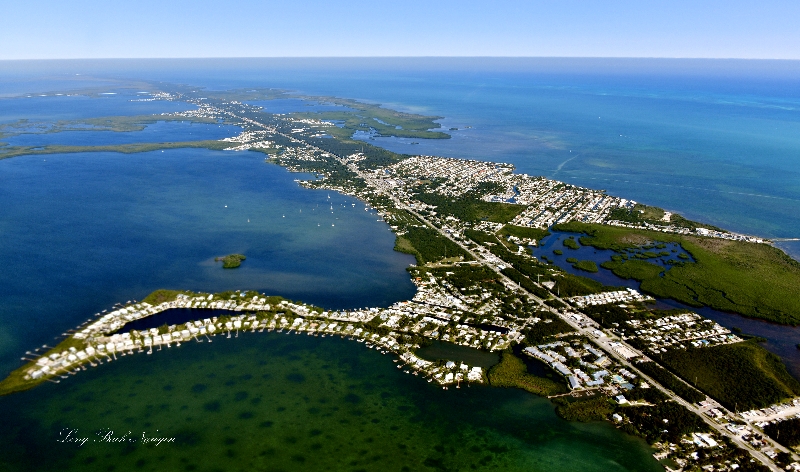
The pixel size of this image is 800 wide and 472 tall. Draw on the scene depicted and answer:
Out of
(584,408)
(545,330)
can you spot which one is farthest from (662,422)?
(545,330)

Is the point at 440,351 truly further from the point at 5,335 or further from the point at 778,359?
the point at 5,335

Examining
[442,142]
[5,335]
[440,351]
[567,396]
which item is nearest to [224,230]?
[5,335]

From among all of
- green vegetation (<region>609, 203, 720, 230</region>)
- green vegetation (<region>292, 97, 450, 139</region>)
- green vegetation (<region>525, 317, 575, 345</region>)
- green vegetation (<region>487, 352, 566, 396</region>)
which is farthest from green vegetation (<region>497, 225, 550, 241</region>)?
green vegetation (<region>292, 97, 450, 139</region>)

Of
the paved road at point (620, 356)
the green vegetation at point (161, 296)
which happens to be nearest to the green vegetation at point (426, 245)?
the paved road at point (620, 356)

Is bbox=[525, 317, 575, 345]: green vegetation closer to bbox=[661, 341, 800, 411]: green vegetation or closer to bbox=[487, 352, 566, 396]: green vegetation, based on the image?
bbox=[487, 352, 566, 396]: green vegetation

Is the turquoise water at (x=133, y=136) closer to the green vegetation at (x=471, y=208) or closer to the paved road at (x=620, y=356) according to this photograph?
the green vegetation at (x=471, y=208)

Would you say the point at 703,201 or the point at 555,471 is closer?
the point at 555,471
